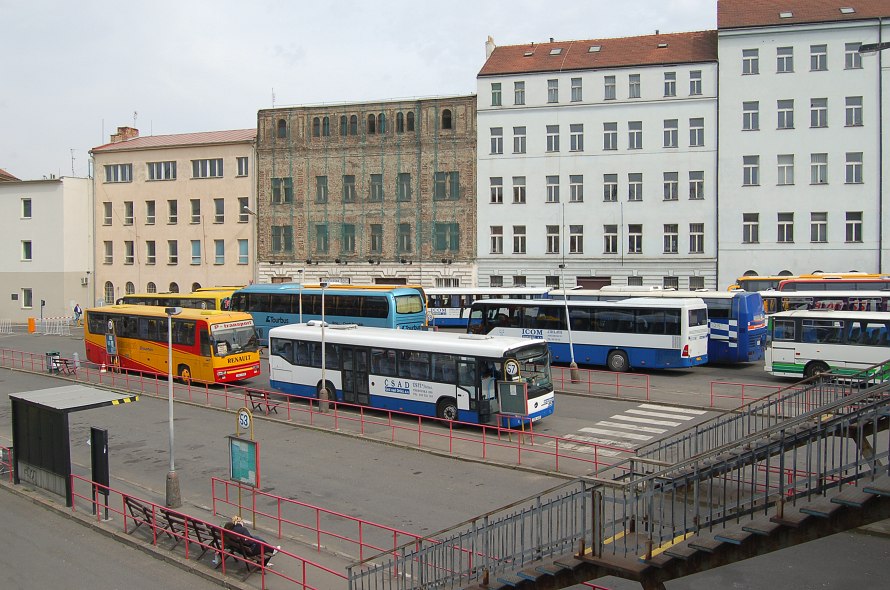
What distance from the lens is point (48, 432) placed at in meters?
16.6

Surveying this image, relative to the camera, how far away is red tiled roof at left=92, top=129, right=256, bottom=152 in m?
58.8

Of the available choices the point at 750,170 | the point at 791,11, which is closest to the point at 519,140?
the point at 750,170

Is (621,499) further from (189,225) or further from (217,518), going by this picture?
(189,225)

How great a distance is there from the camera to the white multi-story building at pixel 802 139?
4441 cm

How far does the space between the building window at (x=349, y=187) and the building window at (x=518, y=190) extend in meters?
12.1

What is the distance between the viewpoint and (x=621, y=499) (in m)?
9.23

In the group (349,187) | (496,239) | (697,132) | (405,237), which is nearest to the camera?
(697,132)

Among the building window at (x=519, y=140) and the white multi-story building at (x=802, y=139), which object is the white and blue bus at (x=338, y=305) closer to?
the building window at (x=519, y=140)

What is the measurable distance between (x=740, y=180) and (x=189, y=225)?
132ft

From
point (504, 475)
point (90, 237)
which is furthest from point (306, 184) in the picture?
point (504, 475)

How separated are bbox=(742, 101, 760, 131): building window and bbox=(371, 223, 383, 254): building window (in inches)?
991

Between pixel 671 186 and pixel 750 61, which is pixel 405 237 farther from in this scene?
pixel 750 61

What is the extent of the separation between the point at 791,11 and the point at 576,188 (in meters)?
16.5

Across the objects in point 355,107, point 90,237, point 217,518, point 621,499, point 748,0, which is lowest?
point 217,518
